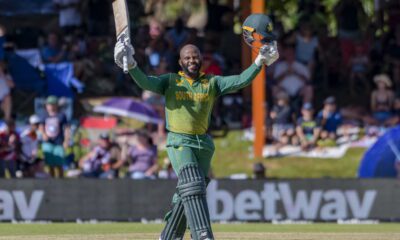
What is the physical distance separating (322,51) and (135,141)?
16.4 feet

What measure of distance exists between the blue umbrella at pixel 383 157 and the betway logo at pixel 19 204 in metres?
5.56

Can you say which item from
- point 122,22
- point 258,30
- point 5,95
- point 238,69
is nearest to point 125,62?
point 122,22

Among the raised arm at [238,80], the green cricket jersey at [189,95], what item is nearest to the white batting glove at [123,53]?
the green cricket jersey at [189,95]

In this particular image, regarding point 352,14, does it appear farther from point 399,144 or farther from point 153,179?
point 153,179

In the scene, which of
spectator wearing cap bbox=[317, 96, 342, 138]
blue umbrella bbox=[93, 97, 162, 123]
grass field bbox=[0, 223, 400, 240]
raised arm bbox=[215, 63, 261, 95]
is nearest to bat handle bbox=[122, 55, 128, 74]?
raised arm bbox=[215, 63, 261, 95]

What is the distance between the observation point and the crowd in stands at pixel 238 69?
70.2ft

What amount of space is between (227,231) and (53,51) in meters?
8.88

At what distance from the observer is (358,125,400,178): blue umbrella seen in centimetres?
2009

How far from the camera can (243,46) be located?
24531 millimetres

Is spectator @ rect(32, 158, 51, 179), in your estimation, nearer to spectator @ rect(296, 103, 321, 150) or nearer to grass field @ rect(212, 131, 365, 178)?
grass field @ rect(212, 131, 365, 178)

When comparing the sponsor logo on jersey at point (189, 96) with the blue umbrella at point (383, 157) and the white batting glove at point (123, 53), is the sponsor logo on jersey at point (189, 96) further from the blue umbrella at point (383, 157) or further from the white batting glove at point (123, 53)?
the blue umbrella at point (383, 157)

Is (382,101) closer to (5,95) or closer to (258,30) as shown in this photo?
(5,95)

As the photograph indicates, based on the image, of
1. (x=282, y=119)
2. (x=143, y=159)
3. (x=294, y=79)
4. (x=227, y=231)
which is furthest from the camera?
(x=294, y=79)

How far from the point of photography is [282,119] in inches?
882
